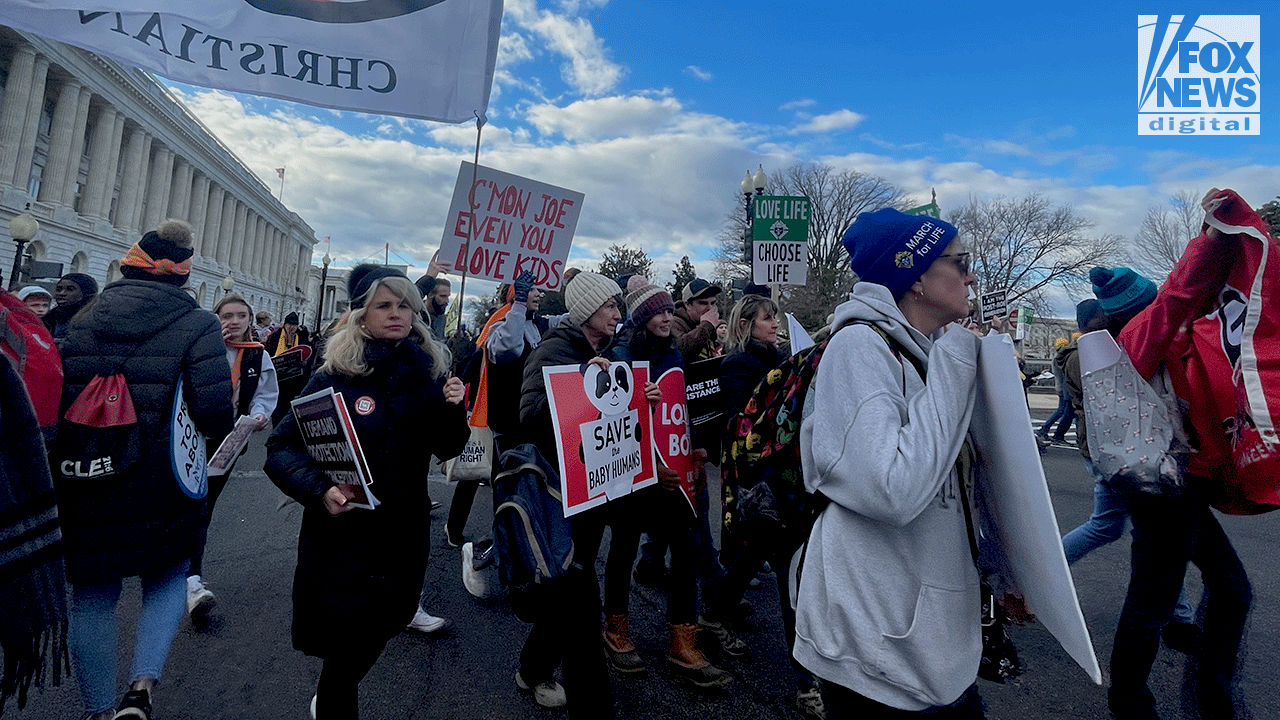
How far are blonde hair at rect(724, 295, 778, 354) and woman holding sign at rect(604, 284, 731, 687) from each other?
22.7 inches

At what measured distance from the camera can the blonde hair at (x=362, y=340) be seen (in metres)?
2.34

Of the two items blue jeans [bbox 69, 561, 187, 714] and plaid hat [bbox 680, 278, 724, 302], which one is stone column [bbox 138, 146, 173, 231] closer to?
plaid hat [bbox 680, 278, 724, 302]

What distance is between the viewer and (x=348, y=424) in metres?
→ 2.14

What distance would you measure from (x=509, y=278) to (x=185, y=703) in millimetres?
3246

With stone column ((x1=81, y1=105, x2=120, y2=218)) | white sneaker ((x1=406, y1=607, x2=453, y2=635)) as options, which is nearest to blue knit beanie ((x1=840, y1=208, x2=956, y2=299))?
white sneaker ((x1=406, y1=607, x2=453, y2=635))

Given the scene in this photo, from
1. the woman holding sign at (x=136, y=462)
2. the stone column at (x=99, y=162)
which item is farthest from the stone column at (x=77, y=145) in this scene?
the woman holding sign at (x=136, y=462)

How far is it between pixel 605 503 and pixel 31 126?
52.4 metres

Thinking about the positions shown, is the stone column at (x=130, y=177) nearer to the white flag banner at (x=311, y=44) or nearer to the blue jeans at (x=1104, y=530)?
the white flag banner at (x=311, y=44)

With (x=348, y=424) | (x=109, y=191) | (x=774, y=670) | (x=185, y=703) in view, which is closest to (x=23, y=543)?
(x=348, y=424)

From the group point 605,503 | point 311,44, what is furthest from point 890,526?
point 311,44

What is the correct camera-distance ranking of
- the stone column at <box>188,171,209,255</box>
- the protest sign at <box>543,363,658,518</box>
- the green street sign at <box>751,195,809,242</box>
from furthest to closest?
the stone column at <box>188,171,209,255</box>
the green street sign at <box>751,195,809,242</box>
the protest sign at <box>543,363,658,518</box>

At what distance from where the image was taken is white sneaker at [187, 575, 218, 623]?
3492mm

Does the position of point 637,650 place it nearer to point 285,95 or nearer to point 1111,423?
point 1111,423

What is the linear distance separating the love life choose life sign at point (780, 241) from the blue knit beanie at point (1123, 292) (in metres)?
4.40
